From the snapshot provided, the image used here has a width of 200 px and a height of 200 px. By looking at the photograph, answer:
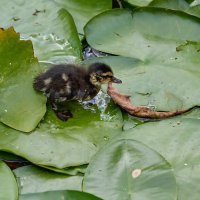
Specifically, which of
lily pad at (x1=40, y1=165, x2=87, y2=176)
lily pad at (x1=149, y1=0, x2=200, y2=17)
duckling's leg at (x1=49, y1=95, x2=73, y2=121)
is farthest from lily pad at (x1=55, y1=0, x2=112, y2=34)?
lily pad at (x1=40, y1=165, x2=87, y2=176)

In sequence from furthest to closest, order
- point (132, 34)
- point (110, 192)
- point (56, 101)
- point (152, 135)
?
1. point (132, 34)
2. point (56, 101)
3. point (152, 135)
4. point (110, 192)

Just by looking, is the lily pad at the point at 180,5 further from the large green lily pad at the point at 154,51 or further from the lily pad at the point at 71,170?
the lily pad at the point at 71,170

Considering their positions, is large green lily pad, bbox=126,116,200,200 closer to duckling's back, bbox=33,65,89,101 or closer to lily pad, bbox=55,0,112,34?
duckling's back, bbox=33,65,89,101

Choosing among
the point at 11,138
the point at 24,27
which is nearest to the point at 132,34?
the point at 24,27

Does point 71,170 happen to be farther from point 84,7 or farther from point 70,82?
point 84,7

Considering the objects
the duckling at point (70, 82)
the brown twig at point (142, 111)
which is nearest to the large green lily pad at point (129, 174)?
the brown twig at point (142, 111)

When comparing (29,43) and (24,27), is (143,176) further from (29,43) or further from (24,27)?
(24,27)
